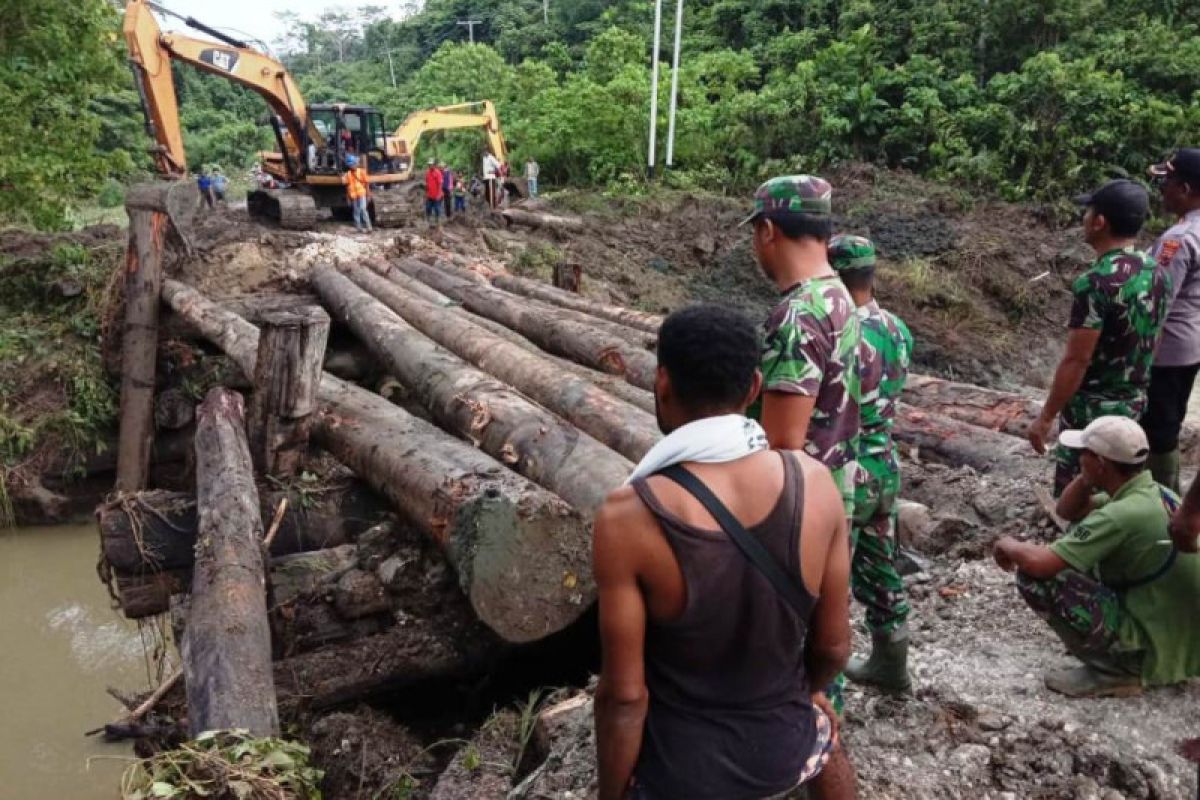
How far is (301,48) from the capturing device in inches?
2778

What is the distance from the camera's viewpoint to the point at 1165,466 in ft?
13.0

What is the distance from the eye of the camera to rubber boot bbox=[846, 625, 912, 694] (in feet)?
9.75

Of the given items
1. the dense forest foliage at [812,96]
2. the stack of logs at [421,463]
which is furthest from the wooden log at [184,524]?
the dense forest foliage at [812,96]

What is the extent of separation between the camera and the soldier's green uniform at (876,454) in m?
2.76

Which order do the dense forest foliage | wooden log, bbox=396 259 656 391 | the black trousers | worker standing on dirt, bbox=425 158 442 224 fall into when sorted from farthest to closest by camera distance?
worker standing on dirt, bbox=425 158 442 224 < the dense forest foliage < wooden log, bbox=396 259 656 391 < the black trousers

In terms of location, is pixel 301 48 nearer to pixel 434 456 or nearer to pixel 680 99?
pixel 680 99

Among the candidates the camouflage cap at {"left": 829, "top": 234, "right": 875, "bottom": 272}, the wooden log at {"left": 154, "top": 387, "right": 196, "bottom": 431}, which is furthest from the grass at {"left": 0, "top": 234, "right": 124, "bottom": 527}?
the camouflage cap at {"left": 829, "top": 234, "right": 875, "bottom": 272}

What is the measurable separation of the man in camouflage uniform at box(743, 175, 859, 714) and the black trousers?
2.19 m

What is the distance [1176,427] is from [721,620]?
3289 millimetres

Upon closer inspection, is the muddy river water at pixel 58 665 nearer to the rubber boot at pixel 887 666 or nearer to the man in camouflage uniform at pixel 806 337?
the rubber boot at pixel 887 666

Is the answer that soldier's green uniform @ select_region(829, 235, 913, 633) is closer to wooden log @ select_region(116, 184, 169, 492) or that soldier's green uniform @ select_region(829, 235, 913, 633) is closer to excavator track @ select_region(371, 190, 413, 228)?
wooden log @ select_region(116, 184, 169, 492)

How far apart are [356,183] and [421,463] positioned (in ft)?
37.5

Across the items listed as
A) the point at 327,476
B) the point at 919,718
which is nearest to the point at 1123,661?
the point at 919,718

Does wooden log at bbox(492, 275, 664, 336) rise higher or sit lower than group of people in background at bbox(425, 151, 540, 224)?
lower
